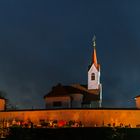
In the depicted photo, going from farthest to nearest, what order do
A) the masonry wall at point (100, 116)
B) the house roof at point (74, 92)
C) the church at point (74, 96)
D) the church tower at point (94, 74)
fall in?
the church tower at point (94, 74) → the house roof at point (74, 92) → the church at point (74, 96) → the masonry wall at point (100, 116)

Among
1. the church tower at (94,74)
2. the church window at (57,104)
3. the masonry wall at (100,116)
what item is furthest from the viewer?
the church tower at (94,74)

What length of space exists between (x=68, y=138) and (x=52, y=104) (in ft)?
60.6

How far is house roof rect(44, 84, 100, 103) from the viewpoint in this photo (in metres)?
57.7

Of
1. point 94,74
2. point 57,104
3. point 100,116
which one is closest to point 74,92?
point 57,104

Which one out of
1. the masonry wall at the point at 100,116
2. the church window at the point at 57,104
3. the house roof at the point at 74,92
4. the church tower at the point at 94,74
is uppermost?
the church tower at the point at 94,74

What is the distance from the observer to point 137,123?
4397 centimetres

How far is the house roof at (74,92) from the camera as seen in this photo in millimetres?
57722

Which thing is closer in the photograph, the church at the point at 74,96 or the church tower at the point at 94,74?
the church at the point at 74,96

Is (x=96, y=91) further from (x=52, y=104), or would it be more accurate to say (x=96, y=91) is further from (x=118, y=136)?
(x=118, y=136)

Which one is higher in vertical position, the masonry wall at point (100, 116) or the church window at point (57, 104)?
the church window at point (57, 104)

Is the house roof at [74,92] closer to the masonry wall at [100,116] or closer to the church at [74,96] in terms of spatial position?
the church at [74,96]

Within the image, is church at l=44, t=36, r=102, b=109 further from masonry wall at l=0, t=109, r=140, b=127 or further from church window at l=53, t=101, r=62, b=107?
masonry wall at l=0, t=109, r=140, b=127

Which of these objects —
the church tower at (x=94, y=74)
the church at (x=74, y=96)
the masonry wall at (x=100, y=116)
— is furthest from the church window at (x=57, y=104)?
the masonry wall at (x=100, y=116)

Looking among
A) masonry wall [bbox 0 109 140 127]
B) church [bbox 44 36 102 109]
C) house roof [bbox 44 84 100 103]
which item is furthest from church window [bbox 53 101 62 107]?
masonry wall [bbox 0 109 140 127]
